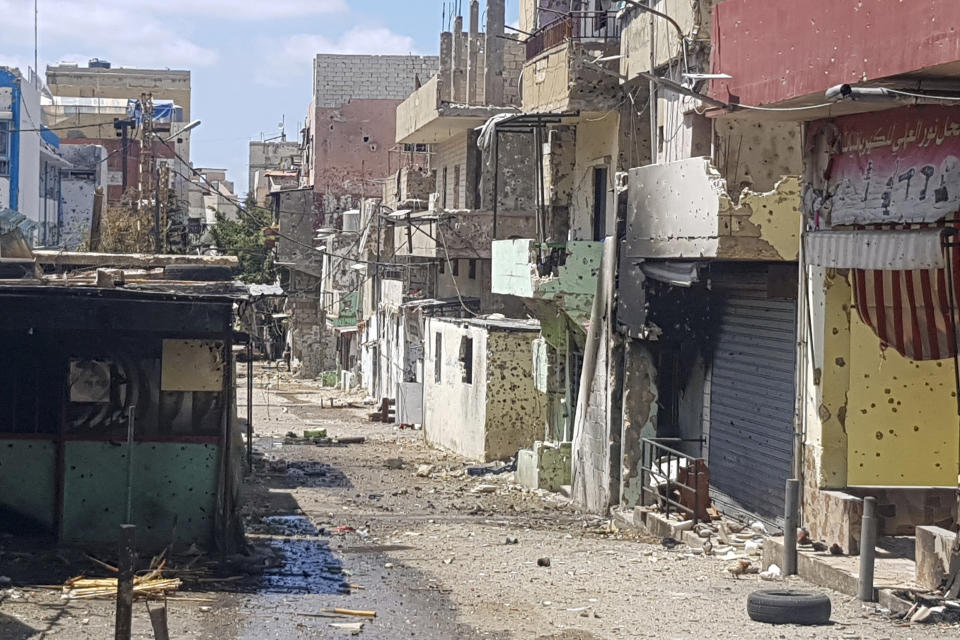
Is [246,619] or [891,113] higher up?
[891,113]

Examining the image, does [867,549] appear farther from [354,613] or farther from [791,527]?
[354,613]

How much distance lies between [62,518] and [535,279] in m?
10.4

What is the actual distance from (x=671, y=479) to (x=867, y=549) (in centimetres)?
616

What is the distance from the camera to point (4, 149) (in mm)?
39344

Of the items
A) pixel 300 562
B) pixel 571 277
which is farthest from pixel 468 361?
pixel 300 562

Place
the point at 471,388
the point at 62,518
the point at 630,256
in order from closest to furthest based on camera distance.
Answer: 1. the point at 62,518
2. the point at 630,256
3. the point at 471,388

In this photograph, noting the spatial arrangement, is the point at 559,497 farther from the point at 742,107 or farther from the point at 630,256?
the point at 742,107

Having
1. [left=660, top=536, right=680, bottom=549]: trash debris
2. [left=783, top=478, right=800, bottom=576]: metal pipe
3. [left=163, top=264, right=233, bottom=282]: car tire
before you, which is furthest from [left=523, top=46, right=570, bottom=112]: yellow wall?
[left=783, top=478, right=800, bottom=576]: metal pipe

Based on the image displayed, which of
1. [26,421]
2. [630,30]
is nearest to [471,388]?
[630,30]

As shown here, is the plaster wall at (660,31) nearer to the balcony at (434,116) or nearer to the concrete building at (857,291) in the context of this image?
the concrete building at (857,291)

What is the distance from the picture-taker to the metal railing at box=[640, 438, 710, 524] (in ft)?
50.1

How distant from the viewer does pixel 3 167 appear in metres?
39.1

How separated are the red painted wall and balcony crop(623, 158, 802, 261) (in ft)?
4.29

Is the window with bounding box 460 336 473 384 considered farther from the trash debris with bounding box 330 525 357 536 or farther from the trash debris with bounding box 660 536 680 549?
the trash debris with bounding box 660 536 680 549
